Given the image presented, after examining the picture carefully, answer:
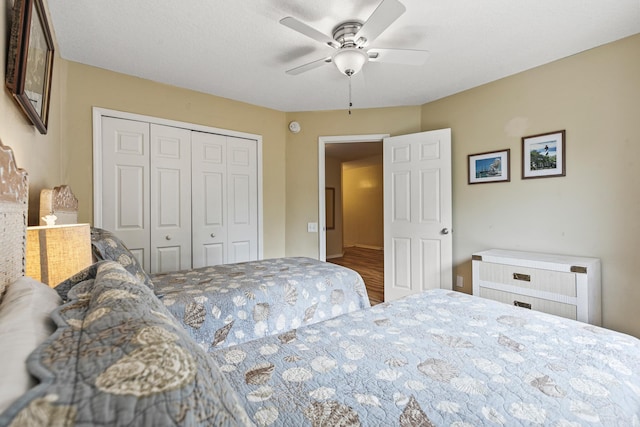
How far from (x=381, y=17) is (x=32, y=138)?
1.97 metres

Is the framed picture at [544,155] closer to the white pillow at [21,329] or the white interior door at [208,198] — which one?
the white interior door at [208,198]

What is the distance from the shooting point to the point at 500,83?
2936mm

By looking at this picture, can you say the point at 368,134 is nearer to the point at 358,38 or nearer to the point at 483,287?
the point at 358,38

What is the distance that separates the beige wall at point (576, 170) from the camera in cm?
221

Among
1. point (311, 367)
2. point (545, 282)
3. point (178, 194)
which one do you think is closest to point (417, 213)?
point (545, 282)

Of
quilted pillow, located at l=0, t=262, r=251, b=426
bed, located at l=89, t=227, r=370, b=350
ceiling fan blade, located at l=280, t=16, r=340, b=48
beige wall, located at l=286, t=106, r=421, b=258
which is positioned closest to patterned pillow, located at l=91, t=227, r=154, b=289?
bed, located at l=89, t=227, r=370, b=350

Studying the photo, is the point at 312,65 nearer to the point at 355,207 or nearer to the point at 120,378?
the point at 120,378

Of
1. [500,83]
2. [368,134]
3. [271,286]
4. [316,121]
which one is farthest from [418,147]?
[271,286]

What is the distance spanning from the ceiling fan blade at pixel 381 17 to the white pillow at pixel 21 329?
1.77 m

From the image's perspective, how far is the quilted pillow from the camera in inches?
13.7

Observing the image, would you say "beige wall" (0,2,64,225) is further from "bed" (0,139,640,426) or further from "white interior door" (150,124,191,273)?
"white interior door" (150,124,191,273)

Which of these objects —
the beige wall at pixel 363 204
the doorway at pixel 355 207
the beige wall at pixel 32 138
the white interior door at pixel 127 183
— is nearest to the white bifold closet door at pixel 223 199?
the white interior door at pixel 127 183

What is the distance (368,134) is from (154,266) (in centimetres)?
288

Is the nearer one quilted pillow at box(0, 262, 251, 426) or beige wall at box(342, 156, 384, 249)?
quilted pillow at box(0, 262, 251, 426)
